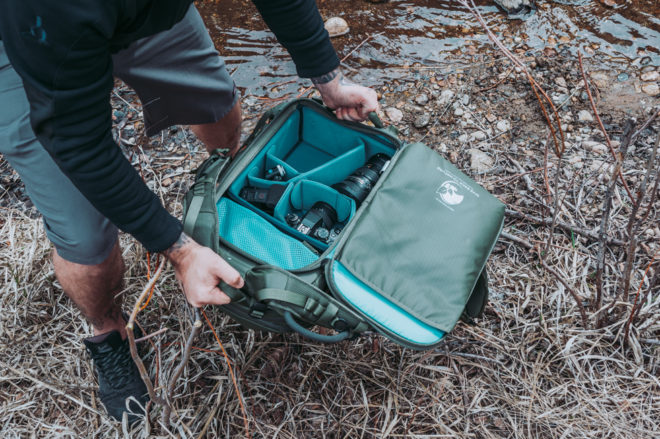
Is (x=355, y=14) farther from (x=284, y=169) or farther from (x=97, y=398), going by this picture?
(x=97, y=398)

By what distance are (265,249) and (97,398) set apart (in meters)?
1.14

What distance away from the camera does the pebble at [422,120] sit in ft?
10.4

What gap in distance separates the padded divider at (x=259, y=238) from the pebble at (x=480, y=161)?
4.90 feet

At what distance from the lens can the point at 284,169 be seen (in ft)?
6.88

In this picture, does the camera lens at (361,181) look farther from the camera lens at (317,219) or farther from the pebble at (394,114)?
the pebble at (394,114)

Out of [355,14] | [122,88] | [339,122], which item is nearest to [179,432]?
[339,122]

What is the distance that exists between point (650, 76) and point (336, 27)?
2.27 m

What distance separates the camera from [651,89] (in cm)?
323

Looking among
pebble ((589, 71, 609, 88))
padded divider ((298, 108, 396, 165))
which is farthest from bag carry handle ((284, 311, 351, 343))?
pebble ((589, 71, 609, 88))

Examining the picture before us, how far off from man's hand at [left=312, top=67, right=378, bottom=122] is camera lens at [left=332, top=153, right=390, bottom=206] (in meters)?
0.24

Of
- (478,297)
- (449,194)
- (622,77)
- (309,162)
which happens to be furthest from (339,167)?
(622,77)

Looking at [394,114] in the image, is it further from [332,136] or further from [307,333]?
[307,333]

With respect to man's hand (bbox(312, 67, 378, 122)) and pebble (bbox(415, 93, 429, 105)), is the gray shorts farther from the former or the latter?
pebble (bbox(415, 93, 429, 105))

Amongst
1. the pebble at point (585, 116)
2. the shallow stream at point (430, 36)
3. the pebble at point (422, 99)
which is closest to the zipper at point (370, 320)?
the pebble at point (422, 99)
